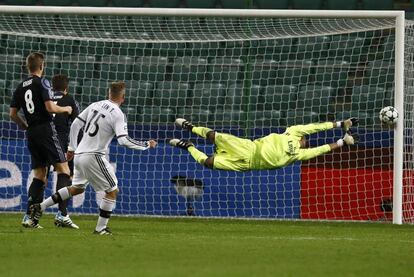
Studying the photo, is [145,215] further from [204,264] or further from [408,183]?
[204,264]

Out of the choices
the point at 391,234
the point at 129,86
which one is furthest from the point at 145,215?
the point at 391,234

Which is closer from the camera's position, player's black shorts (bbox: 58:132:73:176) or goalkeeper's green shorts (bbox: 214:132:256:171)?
player's black shorts (bbox: 58:132:73:176)

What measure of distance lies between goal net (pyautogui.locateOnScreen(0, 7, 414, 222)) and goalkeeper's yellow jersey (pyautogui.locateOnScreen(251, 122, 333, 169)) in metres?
0.90

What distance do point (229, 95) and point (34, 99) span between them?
4.77m

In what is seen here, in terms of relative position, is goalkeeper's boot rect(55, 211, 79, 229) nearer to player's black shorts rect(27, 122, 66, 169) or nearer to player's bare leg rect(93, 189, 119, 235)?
player's black shorts rect(27, 122, 66, 169)

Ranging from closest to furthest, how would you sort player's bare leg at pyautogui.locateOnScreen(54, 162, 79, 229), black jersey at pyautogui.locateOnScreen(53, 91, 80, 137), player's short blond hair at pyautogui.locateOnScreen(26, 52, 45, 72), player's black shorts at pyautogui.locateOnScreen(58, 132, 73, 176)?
player's short blond hair at pyautogui.locateOnScreen(26, 52, 45, 72) < player's bare leg at pyautogui.locateOnScreen(54, 162, 79, 229) < black jersey at pyautogui.locateOnScreen(53, 91, 80, 137) < player's black shorts at pyautogui.locateOnScreen(58, 132, 73, 176)

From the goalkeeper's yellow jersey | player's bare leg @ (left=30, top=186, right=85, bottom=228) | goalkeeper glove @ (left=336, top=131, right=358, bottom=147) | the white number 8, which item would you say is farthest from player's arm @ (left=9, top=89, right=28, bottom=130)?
goalkeeper glove @ (left=336, top=131, right=358, bottom=147)

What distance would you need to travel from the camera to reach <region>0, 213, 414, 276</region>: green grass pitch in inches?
307

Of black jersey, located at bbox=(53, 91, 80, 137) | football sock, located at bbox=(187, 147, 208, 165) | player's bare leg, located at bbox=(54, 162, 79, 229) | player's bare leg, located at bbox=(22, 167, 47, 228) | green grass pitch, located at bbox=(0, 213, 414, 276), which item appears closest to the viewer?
green grass pitch, located at bbox=(0, 213, 414, 276)

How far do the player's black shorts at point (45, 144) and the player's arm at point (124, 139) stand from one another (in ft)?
3.92

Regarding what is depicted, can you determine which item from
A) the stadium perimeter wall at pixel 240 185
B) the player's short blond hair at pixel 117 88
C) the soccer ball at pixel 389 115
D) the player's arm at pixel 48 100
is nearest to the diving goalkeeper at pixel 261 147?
the soccer ball at pixel 389 115

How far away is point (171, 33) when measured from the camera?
16.5 metres

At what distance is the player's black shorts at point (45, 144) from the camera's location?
1224 centimetres

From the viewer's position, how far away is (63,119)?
13.6m
